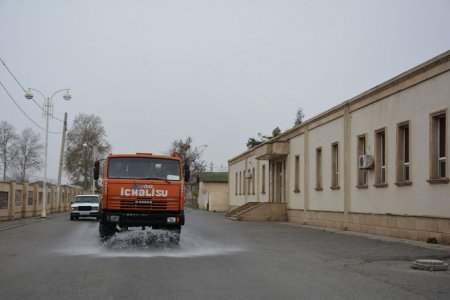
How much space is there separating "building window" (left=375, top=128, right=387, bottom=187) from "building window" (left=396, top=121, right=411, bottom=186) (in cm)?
170

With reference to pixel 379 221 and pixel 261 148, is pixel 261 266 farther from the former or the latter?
pixel 261 148

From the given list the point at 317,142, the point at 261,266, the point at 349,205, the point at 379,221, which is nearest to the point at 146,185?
the point at 261,266

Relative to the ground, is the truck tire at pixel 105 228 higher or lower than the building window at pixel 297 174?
lower

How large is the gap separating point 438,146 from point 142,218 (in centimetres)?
938

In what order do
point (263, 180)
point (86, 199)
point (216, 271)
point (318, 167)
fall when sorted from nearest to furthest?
point (216, 271), point (318, 167), point (86, 199), point (263, 180)

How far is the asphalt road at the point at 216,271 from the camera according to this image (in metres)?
8.80

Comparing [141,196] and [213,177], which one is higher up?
[213,177]

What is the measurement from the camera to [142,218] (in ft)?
54.8

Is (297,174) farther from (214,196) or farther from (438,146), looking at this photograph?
(214,196)

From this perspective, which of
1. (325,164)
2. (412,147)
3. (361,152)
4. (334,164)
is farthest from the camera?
(325,164)

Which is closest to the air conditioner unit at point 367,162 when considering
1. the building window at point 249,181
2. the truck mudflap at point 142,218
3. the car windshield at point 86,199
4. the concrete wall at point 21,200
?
the truck mudflap at point 142,218

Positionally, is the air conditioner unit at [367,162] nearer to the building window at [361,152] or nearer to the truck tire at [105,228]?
the building window at [361,152]

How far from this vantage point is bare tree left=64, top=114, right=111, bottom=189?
84875mm

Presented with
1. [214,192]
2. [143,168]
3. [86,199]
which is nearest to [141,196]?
[143,168]
